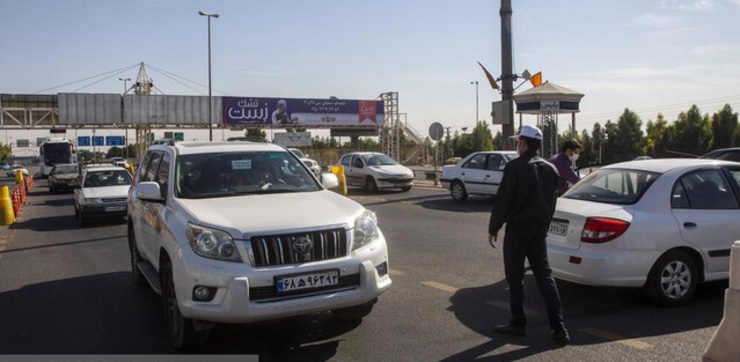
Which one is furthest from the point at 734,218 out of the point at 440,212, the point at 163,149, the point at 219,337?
the point at 440,212

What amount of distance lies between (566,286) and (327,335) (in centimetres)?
308

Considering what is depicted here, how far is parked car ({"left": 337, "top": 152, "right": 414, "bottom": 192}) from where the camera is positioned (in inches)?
858

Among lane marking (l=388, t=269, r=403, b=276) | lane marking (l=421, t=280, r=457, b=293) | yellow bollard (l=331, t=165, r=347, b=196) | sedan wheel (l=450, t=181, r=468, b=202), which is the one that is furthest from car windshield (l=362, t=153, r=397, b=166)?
lane marking (l=421, t=280, r=457, b=293)

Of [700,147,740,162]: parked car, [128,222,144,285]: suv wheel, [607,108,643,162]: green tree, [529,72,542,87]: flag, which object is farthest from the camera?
[607,108,643,162]: green tree

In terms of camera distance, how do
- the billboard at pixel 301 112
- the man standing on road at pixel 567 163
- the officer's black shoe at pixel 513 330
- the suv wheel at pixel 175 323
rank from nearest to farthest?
1. the suv wheel at pixel 175 323
2. the officer's black shoe at pixel 513 330
3. the man standing on road at pixel 567 163
4. the billboard at pixel 301 112

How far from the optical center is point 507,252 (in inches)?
205

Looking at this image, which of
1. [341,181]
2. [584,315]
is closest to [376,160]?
[341,181]

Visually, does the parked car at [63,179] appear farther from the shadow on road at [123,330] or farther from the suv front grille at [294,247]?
the suv front grille at [294,247]

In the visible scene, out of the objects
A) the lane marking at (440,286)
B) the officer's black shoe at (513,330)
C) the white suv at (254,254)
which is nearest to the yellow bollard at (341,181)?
the lane marking at (440,286)

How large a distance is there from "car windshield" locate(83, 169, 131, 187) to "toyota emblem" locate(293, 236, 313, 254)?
12718 millimetres

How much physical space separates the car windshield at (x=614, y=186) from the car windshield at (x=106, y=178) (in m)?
12.6

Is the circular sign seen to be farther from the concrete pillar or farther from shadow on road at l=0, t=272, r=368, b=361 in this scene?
the concrete pillar

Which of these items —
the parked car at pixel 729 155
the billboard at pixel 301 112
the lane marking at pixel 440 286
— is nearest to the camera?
the lane marking at pixel 440 286

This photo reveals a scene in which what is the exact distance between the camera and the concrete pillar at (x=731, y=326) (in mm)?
3742
